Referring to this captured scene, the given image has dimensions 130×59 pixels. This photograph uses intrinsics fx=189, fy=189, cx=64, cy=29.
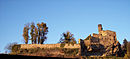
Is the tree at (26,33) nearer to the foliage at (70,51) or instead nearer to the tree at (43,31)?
the tree at (43,31)

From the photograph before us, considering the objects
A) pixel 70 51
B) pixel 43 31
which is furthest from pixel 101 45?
pixel 43 31

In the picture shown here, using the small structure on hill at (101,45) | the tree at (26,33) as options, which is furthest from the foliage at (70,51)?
the tree at (26,33)

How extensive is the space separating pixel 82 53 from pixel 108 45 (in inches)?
282

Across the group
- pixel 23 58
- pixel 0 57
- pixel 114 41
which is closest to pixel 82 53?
pixel 114 41

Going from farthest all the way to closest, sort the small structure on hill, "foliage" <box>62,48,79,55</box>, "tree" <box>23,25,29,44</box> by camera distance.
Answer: "tree" <box>23,25,29,44</box>, the small structure on hill, "foliage" <box>62,48,79,55</box>

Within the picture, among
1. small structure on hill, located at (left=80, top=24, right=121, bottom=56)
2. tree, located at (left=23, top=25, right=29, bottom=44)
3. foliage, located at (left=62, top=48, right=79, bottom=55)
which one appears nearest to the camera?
foliage, located at (left=62, top=48, right=79, bottom=55)

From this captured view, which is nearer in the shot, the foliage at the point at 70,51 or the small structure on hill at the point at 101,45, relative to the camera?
the foliage at the point at 70,51

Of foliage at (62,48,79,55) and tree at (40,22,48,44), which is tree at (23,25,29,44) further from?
foliage at (62,48,79,55)

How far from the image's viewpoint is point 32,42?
46844mm

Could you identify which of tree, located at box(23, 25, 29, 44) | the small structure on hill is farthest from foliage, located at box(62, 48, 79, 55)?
tree, located at box(23, 25, 29, 44)

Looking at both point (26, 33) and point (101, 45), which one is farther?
point (26, 33)

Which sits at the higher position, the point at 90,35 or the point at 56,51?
the point at 90,35

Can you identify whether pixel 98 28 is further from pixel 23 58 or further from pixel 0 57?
pixel 0 57

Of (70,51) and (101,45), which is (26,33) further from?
(101,45)
